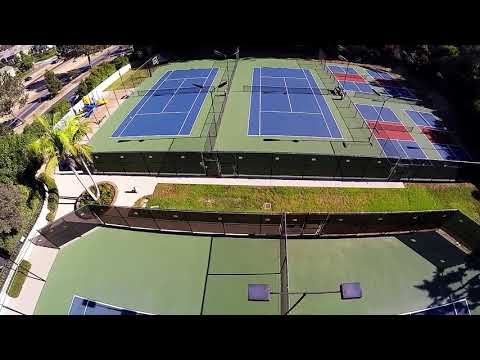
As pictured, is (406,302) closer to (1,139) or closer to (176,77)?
(1,139)

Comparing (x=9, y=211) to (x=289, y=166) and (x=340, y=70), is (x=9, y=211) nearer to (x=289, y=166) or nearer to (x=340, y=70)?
(x=289, y=166)

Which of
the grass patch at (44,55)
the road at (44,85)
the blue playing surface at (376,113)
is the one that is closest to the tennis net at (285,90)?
the blue playing surface at (376,113)

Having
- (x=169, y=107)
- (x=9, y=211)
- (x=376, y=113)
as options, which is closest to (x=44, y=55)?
(x=169, y=107)

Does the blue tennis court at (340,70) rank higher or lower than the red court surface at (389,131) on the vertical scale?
higher

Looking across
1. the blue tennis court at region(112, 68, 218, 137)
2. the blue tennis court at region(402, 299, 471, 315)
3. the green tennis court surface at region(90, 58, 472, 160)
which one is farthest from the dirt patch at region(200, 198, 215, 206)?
the blue tennis court at region(402, 299, 471, 315)

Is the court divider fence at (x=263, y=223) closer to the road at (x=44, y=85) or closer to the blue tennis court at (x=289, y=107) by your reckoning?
the blue tennis court at (x=289, y=107)
